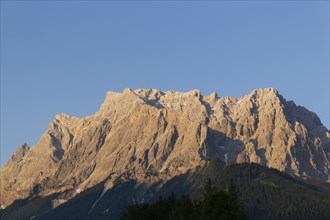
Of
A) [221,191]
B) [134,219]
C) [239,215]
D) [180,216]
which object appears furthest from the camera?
[134,219]

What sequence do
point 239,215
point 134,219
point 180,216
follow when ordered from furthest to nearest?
point 134,219 → point 180,216 → point 239,215

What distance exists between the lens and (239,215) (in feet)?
412

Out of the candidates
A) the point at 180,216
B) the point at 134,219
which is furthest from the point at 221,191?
the point at 134,219

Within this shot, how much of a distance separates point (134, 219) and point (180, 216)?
841 inches

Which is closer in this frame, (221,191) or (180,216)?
(221,191)

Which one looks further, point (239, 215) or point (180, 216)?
point (180, 216)

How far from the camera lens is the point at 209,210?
132 m

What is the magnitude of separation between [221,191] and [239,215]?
31.3ft

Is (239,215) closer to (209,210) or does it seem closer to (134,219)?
(209,210)

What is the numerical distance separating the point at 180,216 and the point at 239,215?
57.1 m

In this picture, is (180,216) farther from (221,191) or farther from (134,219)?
(221,191)

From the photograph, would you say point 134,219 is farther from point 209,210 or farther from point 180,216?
point 209,210

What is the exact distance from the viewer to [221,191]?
134375 millimetres

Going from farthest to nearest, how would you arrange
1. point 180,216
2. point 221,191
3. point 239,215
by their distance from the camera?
point 180,216, point 221,191, point 239,215
